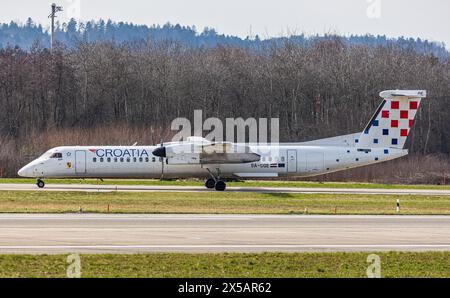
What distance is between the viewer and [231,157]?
48812 millimetres

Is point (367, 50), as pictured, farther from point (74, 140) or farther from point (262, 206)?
point (262, 206)

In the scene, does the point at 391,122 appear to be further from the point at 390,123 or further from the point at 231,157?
the point at 231,157

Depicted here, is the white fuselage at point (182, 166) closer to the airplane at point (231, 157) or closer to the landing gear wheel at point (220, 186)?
the airplane at point (231, 157)

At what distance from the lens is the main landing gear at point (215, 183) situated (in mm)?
48625

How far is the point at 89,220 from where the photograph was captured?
99.0ft

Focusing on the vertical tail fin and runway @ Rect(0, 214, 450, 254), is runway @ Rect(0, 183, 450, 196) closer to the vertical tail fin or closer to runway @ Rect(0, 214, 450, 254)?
the vertical tail fin

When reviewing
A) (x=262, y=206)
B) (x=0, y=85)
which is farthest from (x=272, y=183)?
(x=0, y=85)

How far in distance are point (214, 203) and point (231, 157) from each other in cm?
933

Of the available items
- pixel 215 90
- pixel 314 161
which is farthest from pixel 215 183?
pixel 215 90

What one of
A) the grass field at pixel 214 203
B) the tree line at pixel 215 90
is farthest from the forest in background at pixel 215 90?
the grass field at pixel 214 203

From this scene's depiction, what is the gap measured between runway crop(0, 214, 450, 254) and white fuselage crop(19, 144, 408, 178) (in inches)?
616

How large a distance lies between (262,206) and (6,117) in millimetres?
48523

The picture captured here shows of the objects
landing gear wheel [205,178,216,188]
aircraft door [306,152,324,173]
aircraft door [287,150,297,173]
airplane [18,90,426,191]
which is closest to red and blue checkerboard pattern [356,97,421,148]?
airplane [18,90,426,191]

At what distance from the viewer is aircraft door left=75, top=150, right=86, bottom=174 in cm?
4803
